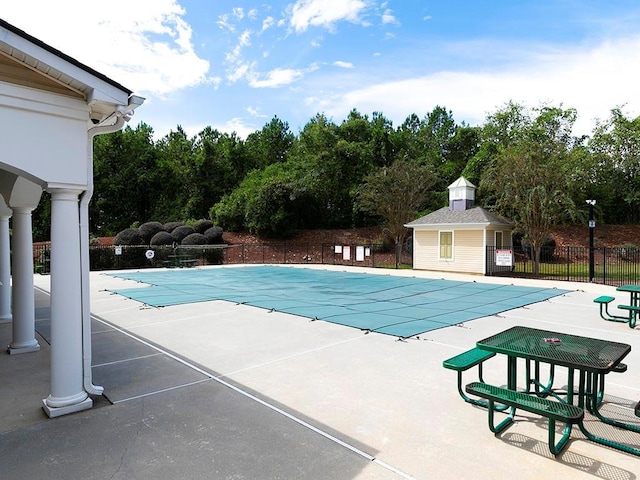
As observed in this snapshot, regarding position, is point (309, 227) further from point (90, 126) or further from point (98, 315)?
point (90, 126)

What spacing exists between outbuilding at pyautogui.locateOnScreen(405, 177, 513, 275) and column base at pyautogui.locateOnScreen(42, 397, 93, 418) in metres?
16.4

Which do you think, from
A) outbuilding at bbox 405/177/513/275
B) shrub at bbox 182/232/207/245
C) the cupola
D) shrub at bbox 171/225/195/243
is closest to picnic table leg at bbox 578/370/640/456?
outbuilding at bbox 405/177/513/275

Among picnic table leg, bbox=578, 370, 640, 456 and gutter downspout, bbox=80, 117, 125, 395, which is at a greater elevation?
gutter downspout, bbox=80, 117, 125, 395

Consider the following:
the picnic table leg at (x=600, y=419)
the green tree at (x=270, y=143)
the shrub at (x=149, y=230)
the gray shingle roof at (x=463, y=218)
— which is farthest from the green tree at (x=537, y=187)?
the green tree at (x=270, y=143)

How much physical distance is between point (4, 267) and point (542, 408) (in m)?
9.24

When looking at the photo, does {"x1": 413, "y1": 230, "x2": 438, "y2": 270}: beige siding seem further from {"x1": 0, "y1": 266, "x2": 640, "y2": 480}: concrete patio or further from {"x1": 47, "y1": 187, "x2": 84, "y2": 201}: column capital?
{"x1": 47, "y1": 187, "x2": 84, "y2": 201}: column capital

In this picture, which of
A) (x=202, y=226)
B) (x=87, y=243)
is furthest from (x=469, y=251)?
(x=202, y=226)

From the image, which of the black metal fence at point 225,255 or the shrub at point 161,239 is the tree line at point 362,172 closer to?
the black metal fence at point 225,255

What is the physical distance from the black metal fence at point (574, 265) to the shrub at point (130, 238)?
66.5 feet

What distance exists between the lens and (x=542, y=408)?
296 centimetres

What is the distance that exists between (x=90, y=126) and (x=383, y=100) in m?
37.4

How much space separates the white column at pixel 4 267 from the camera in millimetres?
7537

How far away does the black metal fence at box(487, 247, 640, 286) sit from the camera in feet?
56.2

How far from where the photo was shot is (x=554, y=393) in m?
4.14
